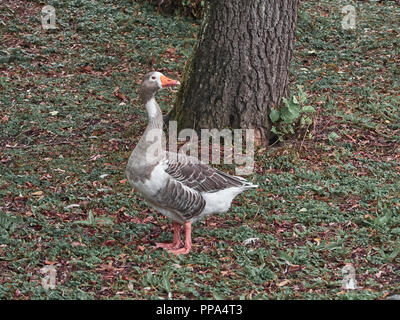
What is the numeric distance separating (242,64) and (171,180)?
2.69m

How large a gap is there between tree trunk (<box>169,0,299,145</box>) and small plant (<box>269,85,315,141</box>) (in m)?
0.11

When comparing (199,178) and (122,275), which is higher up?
(199,178)

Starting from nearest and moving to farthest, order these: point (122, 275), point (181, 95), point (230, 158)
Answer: point (122, 275)
point (230, 158)
point (181, 95)

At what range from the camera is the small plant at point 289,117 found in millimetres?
7707

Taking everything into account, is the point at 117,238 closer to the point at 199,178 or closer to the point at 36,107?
the point at 199,178

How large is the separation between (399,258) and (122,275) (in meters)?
2.37

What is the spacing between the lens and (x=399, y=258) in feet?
18.1

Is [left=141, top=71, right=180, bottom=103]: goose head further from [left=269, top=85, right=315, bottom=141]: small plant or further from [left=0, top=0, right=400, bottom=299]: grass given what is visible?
[left=269, top=85, right=315, bottom=141]: small plant

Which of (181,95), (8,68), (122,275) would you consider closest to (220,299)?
(122,275)

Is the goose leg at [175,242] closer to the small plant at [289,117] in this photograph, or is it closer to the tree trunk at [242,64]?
the tree trunk at [242,64]

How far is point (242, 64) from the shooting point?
25.1ft

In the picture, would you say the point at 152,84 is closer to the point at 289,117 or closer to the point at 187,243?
the point at 187,243

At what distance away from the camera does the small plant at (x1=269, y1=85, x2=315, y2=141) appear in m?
7.71

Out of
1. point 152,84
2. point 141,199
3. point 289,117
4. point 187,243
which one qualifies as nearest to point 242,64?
point 289,117
